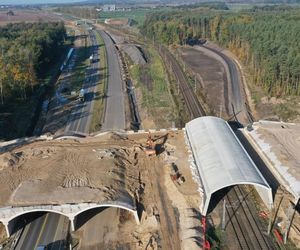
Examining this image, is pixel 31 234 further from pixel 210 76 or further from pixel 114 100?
pixel 210 76

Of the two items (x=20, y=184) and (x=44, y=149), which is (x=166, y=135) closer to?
(x=44, y=149)

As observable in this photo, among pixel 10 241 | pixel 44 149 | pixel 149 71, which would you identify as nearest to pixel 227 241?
pixel 10 241

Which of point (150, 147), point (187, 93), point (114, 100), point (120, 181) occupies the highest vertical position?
point (150, 147)

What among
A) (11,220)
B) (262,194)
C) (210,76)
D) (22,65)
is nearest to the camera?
(11,220)

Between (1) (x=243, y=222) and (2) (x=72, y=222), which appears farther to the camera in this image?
(2) (x=72, y=222)

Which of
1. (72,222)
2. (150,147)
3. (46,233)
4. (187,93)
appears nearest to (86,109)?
(187,93)
